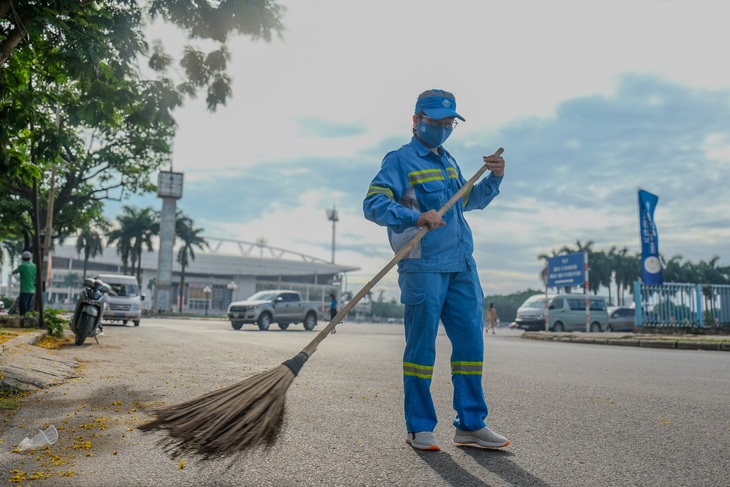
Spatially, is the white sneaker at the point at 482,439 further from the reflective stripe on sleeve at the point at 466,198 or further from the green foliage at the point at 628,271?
the green foliage at the point at 628,271

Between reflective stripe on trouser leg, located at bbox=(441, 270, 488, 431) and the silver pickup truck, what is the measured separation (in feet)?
66.5

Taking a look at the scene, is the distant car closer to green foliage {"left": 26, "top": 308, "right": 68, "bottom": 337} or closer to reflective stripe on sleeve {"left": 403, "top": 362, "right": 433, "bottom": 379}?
green foliage {"left": 26, "top": 308, "right": 68, "bottom": 337}

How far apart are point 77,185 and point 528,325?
2058 centimetres

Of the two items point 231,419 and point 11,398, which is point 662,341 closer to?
point 11,398

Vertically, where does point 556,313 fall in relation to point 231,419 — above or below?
above

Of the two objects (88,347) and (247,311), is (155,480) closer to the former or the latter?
(88,347)

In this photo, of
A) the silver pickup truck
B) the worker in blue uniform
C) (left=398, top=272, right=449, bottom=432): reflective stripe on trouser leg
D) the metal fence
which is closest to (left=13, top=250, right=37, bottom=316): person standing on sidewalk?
the silver pickup truck

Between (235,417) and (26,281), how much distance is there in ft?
45.3

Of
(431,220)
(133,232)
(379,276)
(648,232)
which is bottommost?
(379,276)

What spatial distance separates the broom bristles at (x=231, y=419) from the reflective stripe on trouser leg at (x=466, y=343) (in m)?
0.88

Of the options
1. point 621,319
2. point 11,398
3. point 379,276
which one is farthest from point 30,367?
point 621,319

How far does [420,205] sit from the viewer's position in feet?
12.2

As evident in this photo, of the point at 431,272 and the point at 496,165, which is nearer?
the point at 431,272

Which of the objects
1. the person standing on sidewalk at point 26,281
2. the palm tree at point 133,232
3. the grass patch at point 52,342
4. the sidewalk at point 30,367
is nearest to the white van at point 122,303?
the person standing on sidewalk at point 26,281
